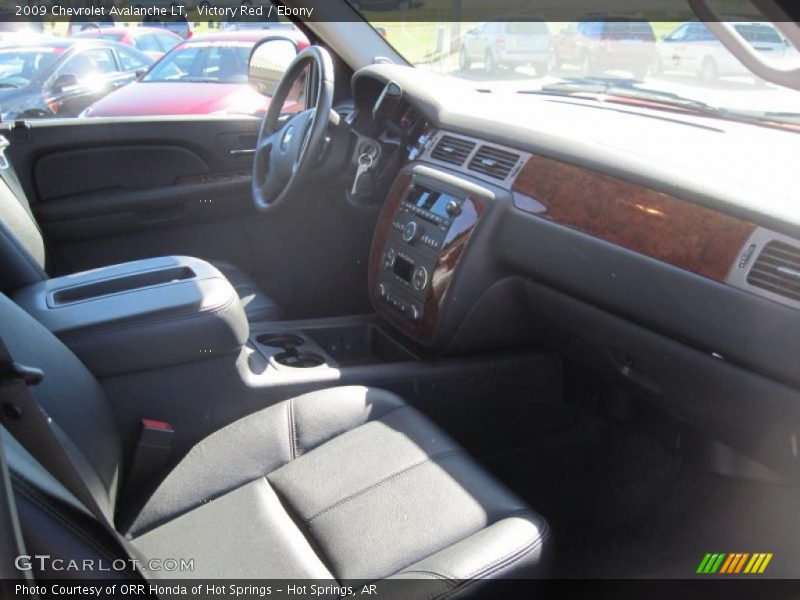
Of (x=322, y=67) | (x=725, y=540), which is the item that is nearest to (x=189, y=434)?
(x=322, y=67)

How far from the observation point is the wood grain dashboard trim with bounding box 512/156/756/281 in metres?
1.55

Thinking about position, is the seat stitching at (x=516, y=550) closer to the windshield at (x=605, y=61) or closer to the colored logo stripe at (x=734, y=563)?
the colored logo stripe at (x=734, y=563)

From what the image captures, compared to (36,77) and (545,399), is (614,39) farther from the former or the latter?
(36,77)

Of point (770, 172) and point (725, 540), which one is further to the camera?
point (725, 540)

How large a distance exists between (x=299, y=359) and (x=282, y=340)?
0.15m

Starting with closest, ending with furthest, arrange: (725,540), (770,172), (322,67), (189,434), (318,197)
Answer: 1. (770,172)
2. (189,434)
3. (725,540)
4. (322,67)
5. (318,197)

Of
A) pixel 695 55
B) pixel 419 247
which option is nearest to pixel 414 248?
pixel 419 247

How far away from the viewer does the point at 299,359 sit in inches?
85.4

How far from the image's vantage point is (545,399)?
2.28m

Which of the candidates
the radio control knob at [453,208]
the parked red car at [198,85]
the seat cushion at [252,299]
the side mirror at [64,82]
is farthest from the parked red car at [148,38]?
the radio control knob at [453,208]

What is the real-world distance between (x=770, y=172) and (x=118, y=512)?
148 cm

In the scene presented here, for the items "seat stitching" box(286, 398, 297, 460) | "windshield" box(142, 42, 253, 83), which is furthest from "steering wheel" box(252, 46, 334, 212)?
"windshield" box(142, 42, 253, 83)

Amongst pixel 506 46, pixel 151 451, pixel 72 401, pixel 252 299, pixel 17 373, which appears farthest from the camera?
pixel 506 46

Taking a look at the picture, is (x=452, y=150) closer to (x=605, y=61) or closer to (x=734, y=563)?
(x=605, y=61)
